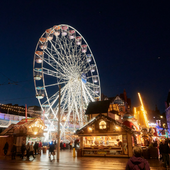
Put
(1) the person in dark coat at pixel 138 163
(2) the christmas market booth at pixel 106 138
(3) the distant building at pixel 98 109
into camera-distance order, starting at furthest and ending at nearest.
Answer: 1. (3) the distant building at pixel 98 109
2. (2) the christmas market booth at pixel 106 138
3. (1) the person in dark coat at pixel 138 163

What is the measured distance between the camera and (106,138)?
20.3m

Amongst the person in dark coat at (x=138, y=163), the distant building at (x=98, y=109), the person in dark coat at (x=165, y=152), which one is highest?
the distant building at (x=98, y=109)

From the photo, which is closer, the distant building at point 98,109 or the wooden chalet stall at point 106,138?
the wooden chalet stall at point 106,138

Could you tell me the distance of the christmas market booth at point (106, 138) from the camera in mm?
17875

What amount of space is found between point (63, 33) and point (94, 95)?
11.7 meters

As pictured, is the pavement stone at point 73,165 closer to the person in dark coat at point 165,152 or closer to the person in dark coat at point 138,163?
the person in dark coat at point 165,152

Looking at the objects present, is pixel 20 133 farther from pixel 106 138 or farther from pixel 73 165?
pixel 73 165

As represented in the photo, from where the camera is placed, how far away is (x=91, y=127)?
65.3ft

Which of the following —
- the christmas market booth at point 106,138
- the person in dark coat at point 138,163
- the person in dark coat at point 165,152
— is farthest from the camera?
the christmas market booth at point 106,138

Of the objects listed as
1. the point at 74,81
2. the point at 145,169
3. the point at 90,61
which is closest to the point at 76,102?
the point at 74,81

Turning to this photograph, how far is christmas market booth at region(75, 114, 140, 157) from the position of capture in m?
17.9

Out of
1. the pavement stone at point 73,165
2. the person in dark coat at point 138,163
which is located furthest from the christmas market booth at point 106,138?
the person in dark coat at point 138,163

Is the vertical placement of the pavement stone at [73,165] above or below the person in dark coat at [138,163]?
below

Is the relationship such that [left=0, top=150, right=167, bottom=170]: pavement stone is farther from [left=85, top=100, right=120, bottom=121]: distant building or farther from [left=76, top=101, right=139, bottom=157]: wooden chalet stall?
[left=85, top=100, right=120, bottom=121]: distant building
